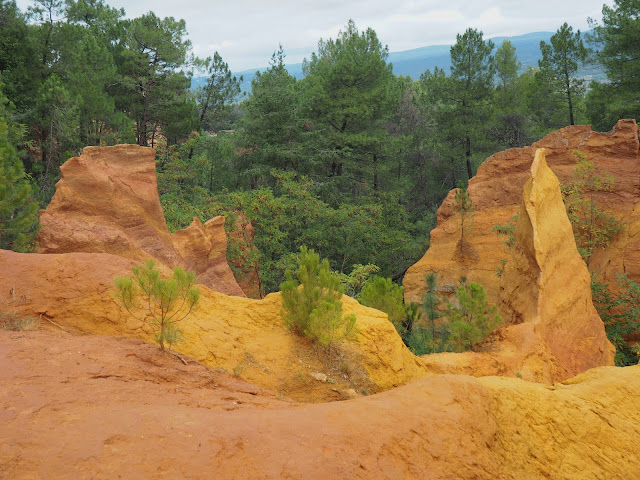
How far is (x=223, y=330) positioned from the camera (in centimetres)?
780

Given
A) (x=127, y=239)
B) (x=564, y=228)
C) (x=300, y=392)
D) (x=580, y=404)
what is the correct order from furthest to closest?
1. (x=564, y=228)
2. (x=127, y=239)
3. (x=300, y=392)
4. (x=580, y=404)

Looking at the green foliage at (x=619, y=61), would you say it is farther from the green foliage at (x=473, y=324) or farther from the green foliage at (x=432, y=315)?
the green foliage at (x=473, y=324)

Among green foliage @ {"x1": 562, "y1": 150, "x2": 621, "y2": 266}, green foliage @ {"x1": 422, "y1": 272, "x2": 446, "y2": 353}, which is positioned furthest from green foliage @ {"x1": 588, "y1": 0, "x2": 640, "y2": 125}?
green foliage @ {"x1": 422, "y1": 272, "x2": 446, "y2": 353}

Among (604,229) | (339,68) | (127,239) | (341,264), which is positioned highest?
(339,68)

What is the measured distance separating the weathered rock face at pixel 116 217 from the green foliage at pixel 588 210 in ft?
40.7

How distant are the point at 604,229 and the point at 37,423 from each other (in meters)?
18.2

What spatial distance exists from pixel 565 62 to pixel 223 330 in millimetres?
25660

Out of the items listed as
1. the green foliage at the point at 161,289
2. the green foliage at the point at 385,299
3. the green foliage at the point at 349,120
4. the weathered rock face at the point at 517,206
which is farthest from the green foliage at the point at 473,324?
the green foliage at the point at 349,120

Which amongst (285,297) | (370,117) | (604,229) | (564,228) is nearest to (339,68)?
(370,117)

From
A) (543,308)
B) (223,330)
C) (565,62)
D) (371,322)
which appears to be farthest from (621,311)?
(565,62)

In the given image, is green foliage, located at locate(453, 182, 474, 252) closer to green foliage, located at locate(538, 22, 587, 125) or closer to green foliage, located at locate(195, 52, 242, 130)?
green foliage, located at locate(538, 22, 587, 125)

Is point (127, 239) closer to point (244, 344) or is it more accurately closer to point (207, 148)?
point (244, 344)

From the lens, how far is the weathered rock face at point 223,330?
671 cm

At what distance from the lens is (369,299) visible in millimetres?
11367
